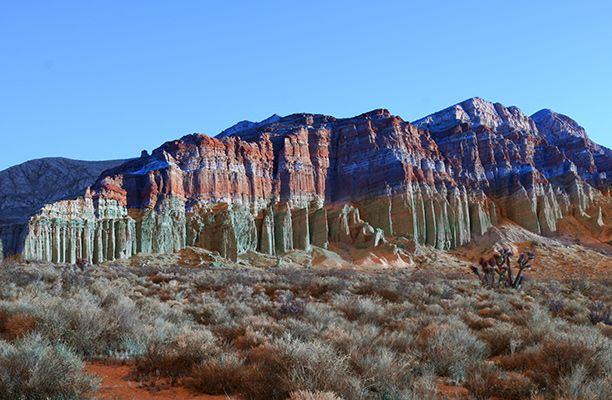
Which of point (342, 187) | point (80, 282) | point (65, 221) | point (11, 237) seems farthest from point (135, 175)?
point (80, 282)

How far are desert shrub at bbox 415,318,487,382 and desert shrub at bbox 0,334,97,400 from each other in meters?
4.88

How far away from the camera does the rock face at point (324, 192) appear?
A: 62812 millimetres

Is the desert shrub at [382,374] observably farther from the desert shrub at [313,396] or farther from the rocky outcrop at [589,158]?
the rocky outcrop at [589,158]

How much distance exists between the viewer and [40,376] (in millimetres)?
5188

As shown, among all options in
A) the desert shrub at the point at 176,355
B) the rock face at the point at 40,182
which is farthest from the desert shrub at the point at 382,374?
the rock face at the point at 40,182

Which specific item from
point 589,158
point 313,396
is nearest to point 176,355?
point 313,396

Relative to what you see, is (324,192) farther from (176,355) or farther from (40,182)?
(176,355)

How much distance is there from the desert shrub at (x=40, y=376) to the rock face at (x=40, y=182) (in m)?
98.9

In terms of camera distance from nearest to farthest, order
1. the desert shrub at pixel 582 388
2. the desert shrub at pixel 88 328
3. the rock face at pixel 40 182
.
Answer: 1. the desert shrub at pixel 582 388
2. the desert shrub at pixel 88 328
3. the rock face at pixel 40 182

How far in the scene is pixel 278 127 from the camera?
331ft

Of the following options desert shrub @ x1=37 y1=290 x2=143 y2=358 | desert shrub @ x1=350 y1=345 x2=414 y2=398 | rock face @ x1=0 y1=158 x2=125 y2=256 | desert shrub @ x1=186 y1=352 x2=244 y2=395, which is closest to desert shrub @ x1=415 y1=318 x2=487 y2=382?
desert shrub @ x1=350 y1=345 x2=414 y2=398

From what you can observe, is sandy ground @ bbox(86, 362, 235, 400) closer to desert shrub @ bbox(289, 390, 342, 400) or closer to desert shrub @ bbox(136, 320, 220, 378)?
desert shrub @ bbox(136, 320, 220, 378)

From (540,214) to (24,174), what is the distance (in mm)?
116675

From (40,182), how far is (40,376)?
134257 millimetres
